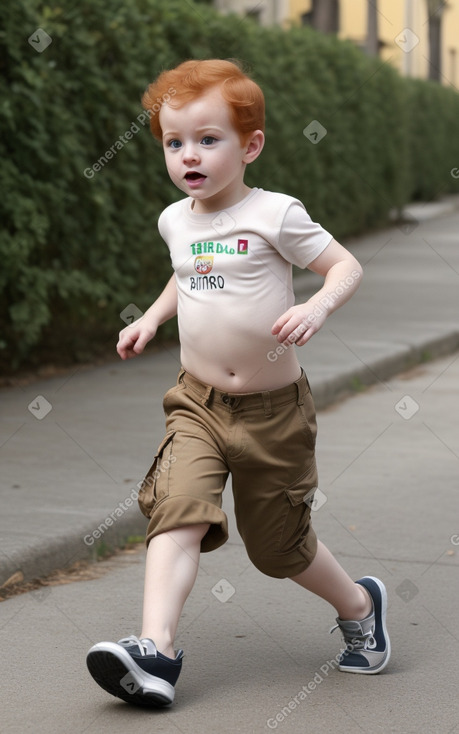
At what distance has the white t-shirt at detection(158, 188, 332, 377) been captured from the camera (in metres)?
3.50

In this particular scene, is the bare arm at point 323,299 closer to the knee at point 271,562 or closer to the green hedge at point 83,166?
the knee at point 271,562

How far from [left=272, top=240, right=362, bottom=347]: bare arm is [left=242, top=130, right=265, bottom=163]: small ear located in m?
0.33

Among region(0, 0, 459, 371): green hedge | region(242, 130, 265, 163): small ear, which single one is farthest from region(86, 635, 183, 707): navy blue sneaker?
region(0, 0, 459, 371): green hedge

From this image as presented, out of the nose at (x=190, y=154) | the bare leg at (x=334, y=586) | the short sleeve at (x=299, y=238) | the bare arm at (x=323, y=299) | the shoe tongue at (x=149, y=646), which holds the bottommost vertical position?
the bare leg at (x=334, y=586)

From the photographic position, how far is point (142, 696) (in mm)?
3344

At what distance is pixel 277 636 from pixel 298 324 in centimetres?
128

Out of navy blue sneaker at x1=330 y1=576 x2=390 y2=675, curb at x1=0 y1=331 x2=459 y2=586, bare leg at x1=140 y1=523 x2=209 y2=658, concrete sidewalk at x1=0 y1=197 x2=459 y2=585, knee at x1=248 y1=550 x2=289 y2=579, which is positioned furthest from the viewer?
concrete sidewalk at x1=0 y1=197 x2=459 y2=585

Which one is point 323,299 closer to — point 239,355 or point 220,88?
point 239,355

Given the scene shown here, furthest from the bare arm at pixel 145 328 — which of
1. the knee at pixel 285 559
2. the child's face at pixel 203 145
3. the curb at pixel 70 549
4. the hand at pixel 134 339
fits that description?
the curb at pixel 70 549

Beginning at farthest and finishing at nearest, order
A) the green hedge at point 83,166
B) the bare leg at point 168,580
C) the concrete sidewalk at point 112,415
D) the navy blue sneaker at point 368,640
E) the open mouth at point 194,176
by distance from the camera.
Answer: the green hedge at point 83,166
the concrete sidewalk at point 112,415
the navy blue sneaker at point 368,640
the open mouth at point 194,176
the bare leg at point 168,580

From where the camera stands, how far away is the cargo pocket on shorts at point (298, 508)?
356cm

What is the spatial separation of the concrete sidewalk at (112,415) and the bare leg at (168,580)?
49.0 inches

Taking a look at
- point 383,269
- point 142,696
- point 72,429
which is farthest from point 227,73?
point 383,269

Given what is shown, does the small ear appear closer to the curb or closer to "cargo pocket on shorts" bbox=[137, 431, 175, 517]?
"cargo pocket on shorts" bbox=[137, 431, 175, 517]
